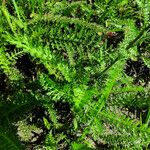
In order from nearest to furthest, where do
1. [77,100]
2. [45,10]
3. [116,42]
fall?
[77,100], [45,10], [116,42]

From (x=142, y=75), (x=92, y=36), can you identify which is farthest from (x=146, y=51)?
(x=92, y=36)

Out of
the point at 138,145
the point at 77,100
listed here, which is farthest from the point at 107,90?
the point at 138,145

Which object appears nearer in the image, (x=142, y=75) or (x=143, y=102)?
(x=143, y=102)

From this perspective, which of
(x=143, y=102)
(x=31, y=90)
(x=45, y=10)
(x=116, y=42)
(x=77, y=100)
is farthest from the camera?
(x=116, y=42)

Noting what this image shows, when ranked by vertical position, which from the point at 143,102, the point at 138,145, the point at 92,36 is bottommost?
the point at 138,145

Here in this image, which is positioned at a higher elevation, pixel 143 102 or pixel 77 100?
pixel 77 100

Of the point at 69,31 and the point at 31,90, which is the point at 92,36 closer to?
the point at 69,31
